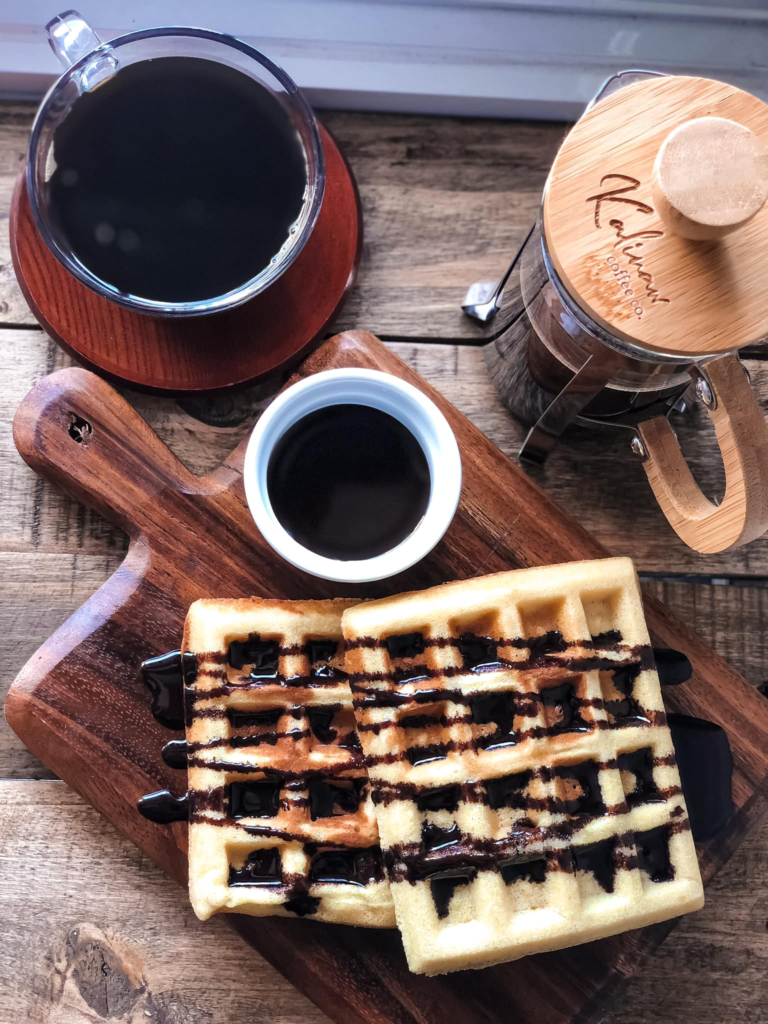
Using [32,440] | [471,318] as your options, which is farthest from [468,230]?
[32,440]

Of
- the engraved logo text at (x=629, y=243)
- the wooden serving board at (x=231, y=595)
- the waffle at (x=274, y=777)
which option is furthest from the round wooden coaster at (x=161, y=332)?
the engraved logo text at (x=629, y=243)

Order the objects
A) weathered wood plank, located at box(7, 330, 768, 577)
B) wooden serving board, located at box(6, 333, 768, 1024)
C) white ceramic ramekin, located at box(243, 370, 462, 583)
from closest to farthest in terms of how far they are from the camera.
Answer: white ceramic ramekin, located at box(243, 370, 462, 583), wooden serving board, located at box(6, 333, 768, 1024), weathered wood plank, located at box(7, 330, 768, 577)

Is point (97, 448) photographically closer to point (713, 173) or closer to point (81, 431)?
point (81, 431)

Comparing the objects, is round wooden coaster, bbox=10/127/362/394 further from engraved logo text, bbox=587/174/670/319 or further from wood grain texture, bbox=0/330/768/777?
engraved logo text, bbox=587/174/670/319

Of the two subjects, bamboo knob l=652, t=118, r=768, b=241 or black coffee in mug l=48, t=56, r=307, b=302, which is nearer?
bamboo knob l=652, t=118, r=768, b=241

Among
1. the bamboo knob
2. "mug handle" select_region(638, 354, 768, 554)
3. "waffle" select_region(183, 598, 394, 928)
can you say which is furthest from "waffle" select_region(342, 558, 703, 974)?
the bamboo knob

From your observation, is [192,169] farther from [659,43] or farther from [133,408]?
[659,43]

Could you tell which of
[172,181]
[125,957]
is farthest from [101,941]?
[172,181]
